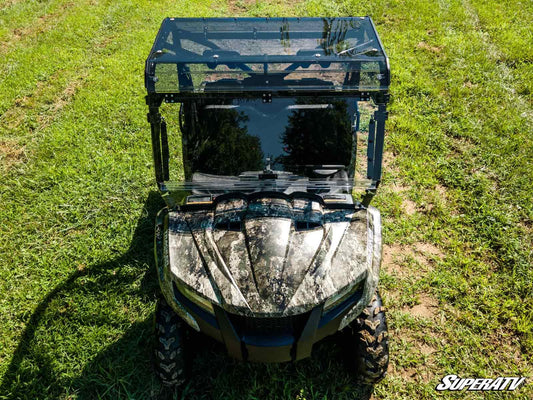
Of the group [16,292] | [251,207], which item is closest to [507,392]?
[251,207]

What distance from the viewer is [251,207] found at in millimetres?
2844

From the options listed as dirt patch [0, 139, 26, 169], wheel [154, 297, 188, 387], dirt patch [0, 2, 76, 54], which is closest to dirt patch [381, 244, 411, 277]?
wheel [154, 297, 188, 387]

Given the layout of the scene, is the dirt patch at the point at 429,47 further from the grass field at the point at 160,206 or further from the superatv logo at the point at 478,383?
the superatv logo at the point at 478,383

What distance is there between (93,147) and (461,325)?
13.9 ft

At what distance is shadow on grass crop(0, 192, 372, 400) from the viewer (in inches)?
124

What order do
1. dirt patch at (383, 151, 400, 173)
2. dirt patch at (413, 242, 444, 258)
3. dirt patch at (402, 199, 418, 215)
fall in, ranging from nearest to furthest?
dirt patch at (413, 242, 444, 258), dirt patch at (402, 199, 418, 215), dirt patch at (383, 151, 400, 173)

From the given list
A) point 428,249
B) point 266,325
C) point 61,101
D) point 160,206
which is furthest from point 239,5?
point 266,325

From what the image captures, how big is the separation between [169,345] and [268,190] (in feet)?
3.75

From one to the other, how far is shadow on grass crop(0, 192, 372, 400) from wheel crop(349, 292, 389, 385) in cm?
33

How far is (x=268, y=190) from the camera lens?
9.96 ft

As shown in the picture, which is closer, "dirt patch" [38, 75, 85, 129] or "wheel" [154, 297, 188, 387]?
"wheel" [154, 297, 188, 387]

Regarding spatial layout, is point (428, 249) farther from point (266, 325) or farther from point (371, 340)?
point (266, 325)

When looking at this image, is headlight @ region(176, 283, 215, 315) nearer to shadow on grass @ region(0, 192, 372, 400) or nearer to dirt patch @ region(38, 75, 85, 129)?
shadow on grass @ region(0, 192, 372, 400)

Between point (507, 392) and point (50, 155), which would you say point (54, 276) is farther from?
point (507, 392)
